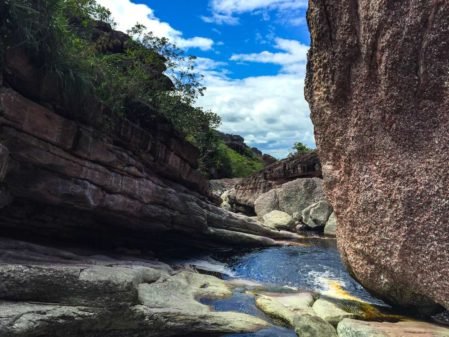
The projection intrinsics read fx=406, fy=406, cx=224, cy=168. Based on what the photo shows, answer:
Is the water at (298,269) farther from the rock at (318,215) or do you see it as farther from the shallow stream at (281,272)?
the rock at (318,215)

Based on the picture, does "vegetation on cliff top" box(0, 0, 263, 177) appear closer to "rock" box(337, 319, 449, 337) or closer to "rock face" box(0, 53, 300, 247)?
"rock face" box(0, 53, 300, 247)

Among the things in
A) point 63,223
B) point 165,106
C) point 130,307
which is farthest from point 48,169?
point 165,106

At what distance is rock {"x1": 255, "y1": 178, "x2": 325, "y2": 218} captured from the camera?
36.5 m

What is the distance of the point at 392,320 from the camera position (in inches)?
376

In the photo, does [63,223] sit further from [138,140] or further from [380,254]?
[380,254]

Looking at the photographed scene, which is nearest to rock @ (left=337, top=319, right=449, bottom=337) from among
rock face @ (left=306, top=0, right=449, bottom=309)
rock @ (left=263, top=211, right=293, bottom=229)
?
rock face @ (left=306, top=0, right=449, bottom=309)

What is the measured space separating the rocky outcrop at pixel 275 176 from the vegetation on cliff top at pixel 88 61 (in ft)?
65.9

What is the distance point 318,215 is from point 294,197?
486 cm

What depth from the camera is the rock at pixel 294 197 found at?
36469 millimetres

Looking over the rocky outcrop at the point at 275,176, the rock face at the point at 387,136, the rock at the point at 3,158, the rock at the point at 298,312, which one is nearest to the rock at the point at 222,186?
the rocky outcrop at the point at 275,176

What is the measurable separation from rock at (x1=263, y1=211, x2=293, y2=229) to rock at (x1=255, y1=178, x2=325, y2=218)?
1.96 metres

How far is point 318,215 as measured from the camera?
3253 centimetres

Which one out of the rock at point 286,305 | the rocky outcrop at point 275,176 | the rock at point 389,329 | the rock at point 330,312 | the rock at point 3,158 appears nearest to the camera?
the rock at point 389,329

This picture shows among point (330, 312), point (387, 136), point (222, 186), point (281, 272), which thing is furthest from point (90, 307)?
point (222, 186)
